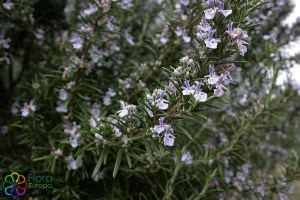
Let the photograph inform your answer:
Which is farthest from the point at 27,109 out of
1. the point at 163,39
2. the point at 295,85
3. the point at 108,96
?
the point at 295,85

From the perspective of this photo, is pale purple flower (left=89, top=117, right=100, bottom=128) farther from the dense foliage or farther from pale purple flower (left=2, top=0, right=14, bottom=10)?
pale purple flower (left=2, top=0, right=14, bottom=10)

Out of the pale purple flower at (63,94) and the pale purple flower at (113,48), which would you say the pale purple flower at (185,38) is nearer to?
the pale purple flower at (113,48)

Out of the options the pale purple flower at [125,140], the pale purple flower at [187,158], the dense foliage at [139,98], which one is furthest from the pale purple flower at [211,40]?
the pale purple flower at [187,158]

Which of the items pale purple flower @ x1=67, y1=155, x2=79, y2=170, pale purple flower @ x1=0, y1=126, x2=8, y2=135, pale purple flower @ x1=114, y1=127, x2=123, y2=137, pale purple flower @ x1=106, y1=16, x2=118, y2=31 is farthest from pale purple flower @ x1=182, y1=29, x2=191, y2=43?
pale purple flower @ x1=0, y1=126, x2=8, y2=135

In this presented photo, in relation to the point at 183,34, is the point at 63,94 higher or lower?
lower

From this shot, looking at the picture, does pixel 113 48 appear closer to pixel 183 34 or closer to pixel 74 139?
pixel 183 34
